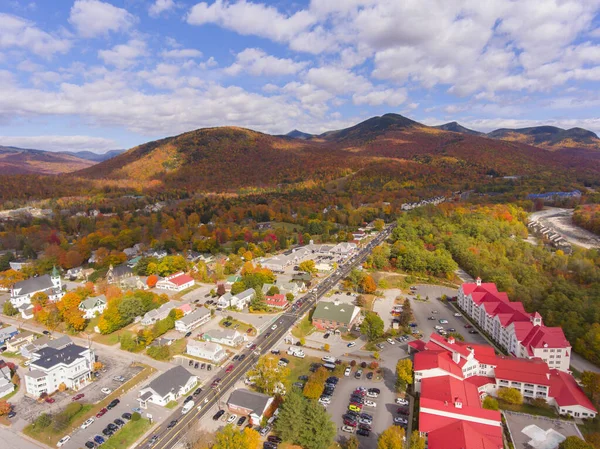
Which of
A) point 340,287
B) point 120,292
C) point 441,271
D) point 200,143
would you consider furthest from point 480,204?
point 200,143

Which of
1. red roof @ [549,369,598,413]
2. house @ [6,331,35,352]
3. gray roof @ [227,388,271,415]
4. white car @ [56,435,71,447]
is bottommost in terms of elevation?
house @ [6,331,35,352]

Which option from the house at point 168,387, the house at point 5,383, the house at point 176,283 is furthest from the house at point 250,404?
the house at point 176,283

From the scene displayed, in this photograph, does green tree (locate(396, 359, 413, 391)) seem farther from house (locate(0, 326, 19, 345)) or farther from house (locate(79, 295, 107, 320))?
house (locate(0, 326, 19, 345))

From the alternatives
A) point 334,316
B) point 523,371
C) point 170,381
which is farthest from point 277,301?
point 523,371

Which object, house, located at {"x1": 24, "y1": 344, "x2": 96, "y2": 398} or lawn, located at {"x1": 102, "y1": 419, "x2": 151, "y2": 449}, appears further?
house, located at {"x1": 24, "y1": 344, "x2": 96, "y2": 398}

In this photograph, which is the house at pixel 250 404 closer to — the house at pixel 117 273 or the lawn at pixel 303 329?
the lawn at pixel 303 329

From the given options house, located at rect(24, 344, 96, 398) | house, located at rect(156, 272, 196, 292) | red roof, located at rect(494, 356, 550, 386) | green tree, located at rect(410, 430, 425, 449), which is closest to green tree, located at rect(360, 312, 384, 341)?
red roof, located at rect(494, 356, 550, 386)
